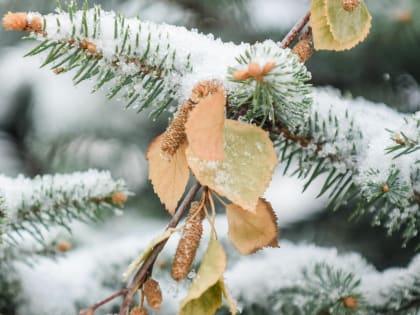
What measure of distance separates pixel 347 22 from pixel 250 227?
114mm

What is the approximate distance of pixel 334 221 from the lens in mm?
821

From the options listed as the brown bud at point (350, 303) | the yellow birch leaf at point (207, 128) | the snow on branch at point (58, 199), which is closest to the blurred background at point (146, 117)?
the snow on branch at point (58, 199)

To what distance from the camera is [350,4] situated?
29 cm

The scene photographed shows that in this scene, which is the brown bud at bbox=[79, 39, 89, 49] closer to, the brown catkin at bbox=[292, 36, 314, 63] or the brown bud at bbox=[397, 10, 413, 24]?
the brown catkin at bbox=[292, 36, 314, 63]

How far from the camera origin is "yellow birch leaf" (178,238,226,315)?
26 cm

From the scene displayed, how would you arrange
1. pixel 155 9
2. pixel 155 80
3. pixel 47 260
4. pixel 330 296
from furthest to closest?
pixel 155 9 → pixel 47 260 → pixel 330 296 → pixel 155 80

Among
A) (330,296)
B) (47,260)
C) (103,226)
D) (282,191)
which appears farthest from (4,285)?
(282,191)

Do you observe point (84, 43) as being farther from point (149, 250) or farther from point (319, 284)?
point (319, 284)

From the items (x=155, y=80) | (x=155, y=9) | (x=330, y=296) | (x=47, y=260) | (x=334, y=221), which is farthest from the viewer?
(x=155, y=9)

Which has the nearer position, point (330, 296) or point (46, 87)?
point (330, 296)

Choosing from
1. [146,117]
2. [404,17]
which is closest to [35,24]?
[404,17]

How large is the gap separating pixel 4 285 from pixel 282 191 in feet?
1.85

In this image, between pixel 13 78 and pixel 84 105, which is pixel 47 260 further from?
pixel 13 78

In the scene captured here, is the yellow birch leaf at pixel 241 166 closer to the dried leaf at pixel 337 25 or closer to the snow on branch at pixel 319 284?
the dried leaf at pixel 337 25
